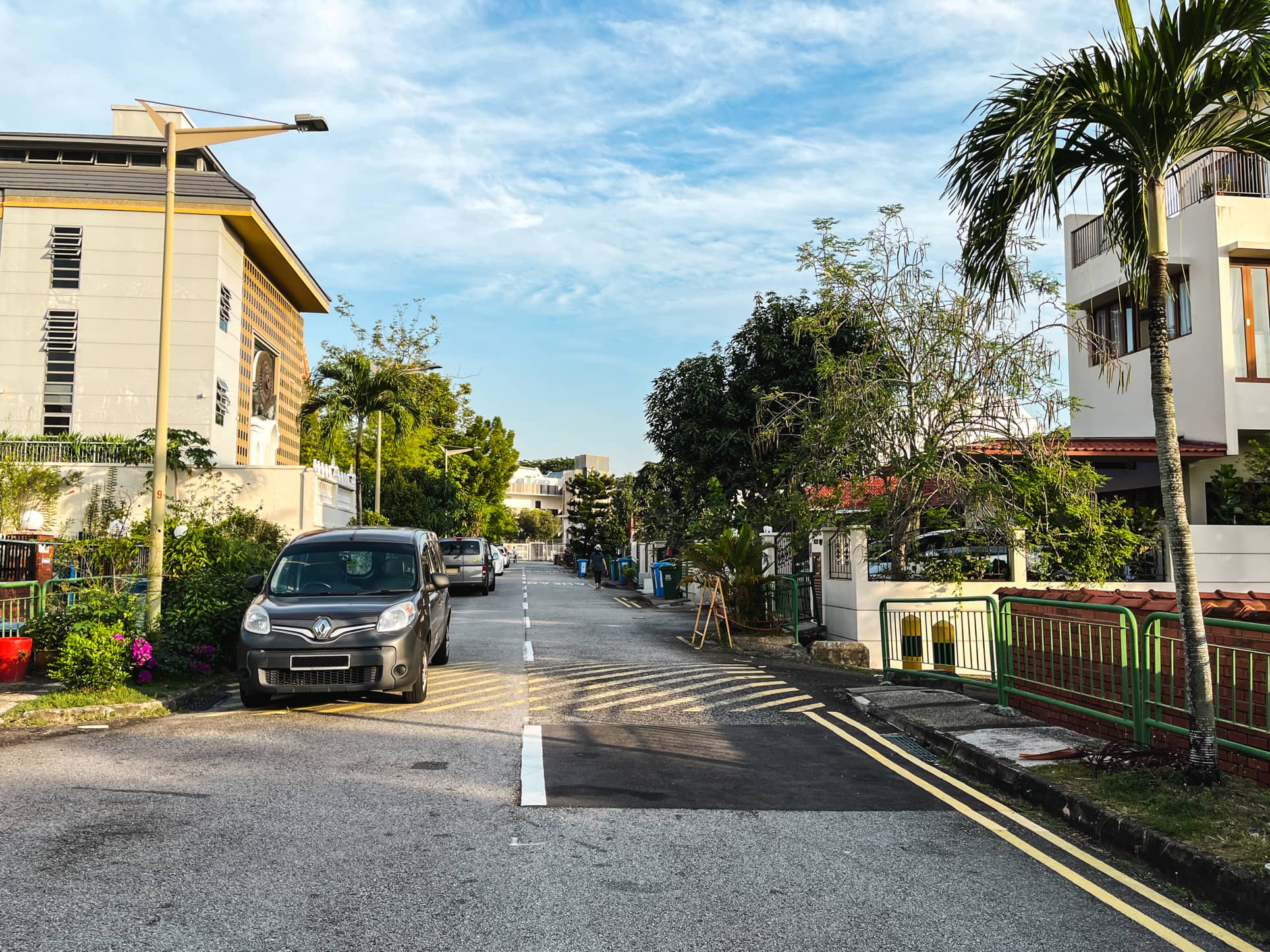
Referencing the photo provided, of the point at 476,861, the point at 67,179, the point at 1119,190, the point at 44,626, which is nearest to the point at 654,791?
the point at 476,861

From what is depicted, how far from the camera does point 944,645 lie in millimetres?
13359

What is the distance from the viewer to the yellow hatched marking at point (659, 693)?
1037 cm

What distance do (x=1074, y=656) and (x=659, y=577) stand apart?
2553 centimetres

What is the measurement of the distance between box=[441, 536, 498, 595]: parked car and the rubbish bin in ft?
20.5

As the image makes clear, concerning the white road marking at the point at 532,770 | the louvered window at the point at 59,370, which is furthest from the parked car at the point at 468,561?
the white road marking at the point at 532,770

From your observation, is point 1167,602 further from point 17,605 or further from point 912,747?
point 17,605

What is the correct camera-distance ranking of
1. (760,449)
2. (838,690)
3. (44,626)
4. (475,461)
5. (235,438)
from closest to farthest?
(44,626) → (838,690) → (760,449) → (235,438) → (475,461)

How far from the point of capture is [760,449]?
24.1 meters

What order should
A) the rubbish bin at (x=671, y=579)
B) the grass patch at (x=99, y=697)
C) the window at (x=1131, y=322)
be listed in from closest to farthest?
the grass patch at (x=99, y=697), the window at (x=1131, y=322), the rubbish bin at (x=671, y=579)

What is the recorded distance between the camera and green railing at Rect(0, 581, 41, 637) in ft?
37.2

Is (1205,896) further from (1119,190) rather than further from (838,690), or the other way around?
(838,690)

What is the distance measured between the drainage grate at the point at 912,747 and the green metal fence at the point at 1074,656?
4.34ft

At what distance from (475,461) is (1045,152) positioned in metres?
56.9

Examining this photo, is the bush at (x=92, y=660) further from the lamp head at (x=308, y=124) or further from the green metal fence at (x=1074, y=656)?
the green metal fence at (x=1074, y=656)
